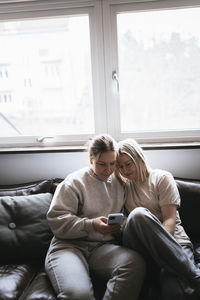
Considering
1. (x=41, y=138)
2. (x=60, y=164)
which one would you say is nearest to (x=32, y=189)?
(x=60, y=164)

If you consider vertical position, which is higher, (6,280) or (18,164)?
(18,164)

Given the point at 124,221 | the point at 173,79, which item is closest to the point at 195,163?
the point at 173,79

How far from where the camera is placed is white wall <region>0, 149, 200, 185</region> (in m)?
2.30

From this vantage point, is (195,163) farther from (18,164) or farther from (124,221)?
(18,164)

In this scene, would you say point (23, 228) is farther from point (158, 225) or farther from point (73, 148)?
point (158, 225)

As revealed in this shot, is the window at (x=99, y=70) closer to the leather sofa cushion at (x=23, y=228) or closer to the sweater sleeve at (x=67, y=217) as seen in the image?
the leather sofa cushion at (x=23, y=228)

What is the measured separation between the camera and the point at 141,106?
2.37 meters

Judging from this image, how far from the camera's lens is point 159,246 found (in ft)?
4.96

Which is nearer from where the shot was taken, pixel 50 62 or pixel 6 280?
pixel 6 280

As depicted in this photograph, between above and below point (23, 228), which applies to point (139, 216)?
above

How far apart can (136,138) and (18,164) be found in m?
0.87

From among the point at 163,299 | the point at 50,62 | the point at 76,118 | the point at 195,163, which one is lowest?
the point at 163,299

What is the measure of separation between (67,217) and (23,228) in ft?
1.12

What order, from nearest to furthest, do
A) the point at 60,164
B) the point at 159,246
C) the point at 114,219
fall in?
the point at 159,246 → the point at 114,219 → the point at 60,164
